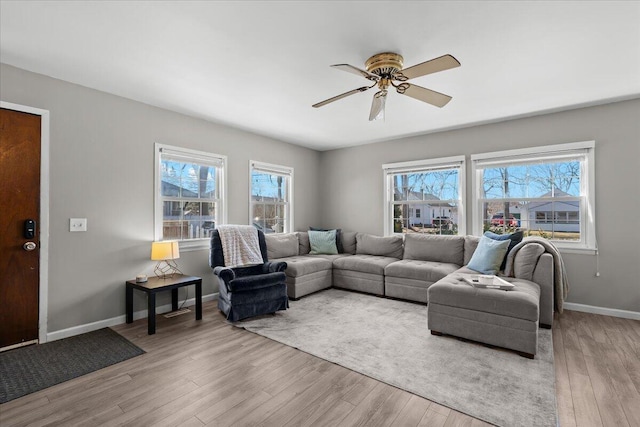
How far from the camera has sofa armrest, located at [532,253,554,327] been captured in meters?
3.20

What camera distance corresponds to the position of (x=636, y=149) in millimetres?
3564

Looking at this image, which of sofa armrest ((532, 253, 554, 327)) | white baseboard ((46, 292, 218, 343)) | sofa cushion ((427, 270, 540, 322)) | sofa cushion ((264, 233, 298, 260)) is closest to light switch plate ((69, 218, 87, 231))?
white baseboard ((46, 292, 218, 343))

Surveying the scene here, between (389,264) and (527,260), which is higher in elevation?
(527,260)

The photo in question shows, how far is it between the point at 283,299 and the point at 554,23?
356 cm

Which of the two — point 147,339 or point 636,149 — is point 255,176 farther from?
point 636,149

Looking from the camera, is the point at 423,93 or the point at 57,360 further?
the point at 423,93

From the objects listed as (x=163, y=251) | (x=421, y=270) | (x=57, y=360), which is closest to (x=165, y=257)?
(x=163, y=251)

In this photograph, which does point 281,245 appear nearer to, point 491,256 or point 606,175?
point 491,256

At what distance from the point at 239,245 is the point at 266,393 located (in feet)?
7.49

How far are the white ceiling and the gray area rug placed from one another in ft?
8.46

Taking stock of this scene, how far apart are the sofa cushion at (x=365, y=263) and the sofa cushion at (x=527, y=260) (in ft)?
5.59

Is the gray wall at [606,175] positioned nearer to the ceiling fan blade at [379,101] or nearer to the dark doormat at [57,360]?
the ceiling fan blade at [379,101]

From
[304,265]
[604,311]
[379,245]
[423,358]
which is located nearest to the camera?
[423,358]

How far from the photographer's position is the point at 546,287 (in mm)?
3217
